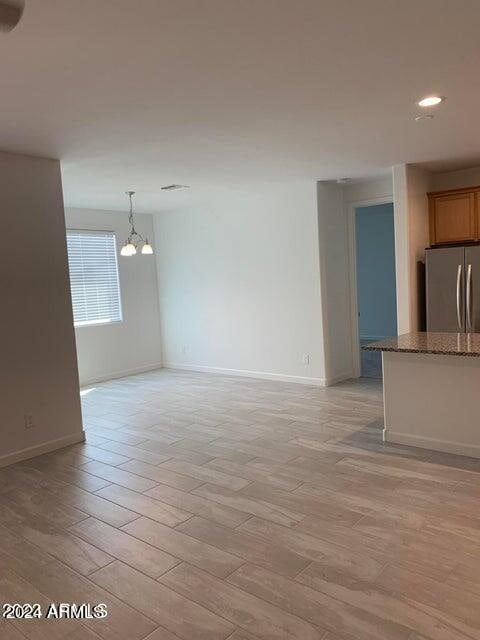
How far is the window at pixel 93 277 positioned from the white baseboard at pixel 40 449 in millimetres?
2888

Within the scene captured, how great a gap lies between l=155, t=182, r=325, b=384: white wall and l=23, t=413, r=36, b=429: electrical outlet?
348 centimetres

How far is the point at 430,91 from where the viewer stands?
10.0 feet

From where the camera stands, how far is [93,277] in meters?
7.32

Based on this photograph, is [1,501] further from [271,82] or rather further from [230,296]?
[230,296]

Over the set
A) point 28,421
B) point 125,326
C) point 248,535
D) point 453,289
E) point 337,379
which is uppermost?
point 453,289

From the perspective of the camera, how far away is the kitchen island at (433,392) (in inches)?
145

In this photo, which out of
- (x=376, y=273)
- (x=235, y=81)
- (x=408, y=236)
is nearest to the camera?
(x=235, y=81)

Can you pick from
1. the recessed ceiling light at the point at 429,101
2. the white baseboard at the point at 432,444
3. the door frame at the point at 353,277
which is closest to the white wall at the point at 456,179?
the door frame at the point at 353,277

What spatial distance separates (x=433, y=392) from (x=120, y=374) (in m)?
5.20

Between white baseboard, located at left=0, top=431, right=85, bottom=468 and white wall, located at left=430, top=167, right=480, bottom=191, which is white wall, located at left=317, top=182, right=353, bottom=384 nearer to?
white wall, located at left=430, top=167, right=480, bottom=191

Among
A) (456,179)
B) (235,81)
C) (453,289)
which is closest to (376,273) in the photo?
(456,179)

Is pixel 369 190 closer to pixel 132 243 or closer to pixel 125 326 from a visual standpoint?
pixel 132 243

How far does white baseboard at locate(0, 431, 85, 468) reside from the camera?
4.09 meters

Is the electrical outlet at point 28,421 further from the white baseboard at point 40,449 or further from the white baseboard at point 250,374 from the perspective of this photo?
the white baseboard at point 250,374
